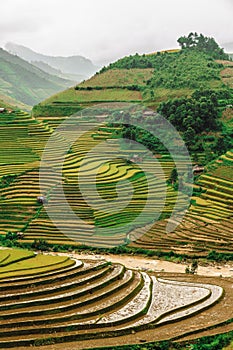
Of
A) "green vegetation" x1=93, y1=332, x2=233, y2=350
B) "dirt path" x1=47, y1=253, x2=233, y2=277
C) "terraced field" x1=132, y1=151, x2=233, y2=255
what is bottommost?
"green vegetation" x1=93, y1=332, x2=233, y2=350

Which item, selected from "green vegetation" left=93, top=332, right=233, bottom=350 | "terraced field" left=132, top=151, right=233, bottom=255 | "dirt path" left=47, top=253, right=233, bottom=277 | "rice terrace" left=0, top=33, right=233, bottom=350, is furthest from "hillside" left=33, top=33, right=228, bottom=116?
"green vegetation" left=93, top=332, right=233, bottom=350

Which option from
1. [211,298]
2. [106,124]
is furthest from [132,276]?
[106,124]

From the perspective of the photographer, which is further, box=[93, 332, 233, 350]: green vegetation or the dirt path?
the dirt path

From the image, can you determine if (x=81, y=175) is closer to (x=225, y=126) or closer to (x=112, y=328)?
(x=225, y=126)

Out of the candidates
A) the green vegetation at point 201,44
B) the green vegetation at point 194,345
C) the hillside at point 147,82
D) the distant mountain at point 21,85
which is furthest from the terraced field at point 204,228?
the distant mountain at point 21,85

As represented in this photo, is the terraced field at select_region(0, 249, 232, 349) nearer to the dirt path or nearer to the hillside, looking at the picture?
the dirt path

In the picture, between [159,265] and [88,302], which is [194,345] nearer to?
[88,302]
